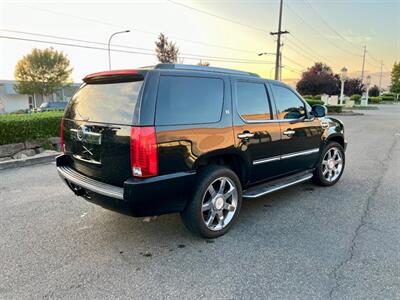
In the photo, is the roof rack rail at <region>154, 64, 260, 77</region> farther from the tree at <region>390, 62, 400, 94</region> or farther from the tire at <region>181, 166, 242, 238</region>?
the tree at <region>390, 62, 400, 94</region>

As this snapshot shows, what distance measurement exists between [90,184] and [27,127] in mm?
5117

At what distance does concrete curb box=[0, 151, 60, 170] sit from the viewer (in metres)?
6.50

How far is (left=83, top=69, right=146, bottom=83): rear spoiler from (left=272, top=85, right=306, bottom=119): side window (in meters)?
2.10

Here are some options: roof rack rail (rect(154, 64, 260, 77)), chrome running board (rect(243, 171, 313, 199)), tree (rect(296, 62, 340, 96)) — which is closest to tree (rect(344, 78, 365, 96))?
tree (rect(296, 62, 340, 96))

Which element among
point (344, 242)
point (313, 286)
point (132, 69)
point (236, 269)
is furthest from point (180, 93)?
point (344, 242)

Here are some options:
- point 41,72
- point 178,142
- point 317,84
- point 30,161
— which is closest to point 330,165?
point 178,142

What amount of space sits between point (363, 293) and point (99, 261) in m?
2.40

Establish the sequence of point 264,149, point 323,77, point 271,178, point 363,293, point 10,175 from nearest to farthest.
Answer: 1. point 363,293
2. point 264,149
3. point 271,178
4. point 10,175
5. point 323,77

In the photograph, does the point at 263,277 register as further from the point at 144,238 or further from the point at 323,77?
the point at 323,77

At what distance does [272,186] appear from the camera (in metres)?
4.25

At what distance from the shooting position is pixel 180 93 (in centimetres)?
315

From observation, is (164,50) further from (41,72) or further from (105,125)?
(105,125)

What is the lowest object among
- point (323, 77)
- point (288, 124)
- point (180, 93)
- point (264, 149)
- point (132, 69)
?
point (264, 149)

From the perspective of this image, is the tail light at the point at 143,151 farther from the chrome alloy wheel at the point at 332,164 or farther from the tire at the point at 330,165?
the chrome alloy wheel at the point at 332,164
